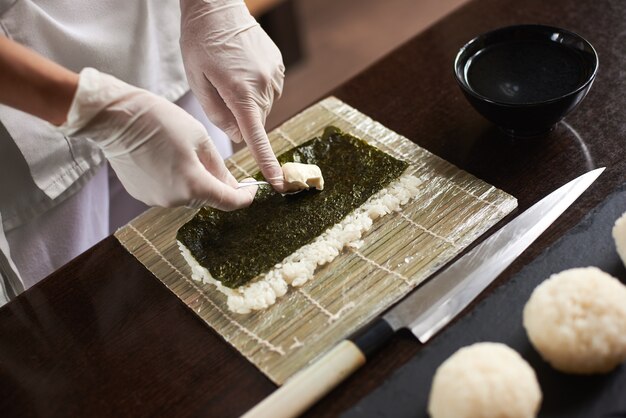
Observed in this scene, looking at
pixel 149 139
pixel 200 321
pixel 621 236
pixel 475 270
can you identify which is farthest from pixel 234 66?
pixel 621 236

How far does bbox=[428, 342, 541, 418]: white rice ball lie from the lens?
91cm

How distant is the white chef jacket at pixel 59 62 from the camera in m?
1.51

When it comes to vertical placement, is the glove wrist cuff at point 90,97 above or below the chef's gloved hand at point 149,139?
above

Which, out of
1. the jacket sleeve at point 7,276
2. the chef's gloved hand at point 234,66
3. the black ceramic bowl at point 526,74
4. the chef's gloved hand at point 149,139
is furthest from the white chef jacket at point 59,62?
the black ceramic bowl at point 526,74

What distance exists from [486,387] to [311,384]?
0.27 metres

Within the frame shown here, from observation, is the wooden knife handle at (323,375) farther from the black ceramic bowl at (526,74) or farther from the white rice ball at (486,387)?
the black ceramic bowl at (526,74)

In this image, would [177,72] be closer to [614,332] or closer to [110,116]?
[110,116]

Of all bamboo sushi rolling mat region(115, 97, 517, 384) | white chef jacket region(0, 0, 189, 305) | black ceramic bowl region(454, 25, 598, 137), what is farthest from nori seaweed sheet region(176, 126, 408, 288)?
white chef jacket region(0, 0, 189, 305)

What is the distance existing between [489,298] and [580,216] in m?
0.26

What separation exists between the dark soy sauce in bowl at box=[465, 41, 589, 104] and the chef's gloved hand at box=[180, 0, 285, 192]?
44 centimetres

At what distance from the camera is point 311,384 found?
1040 mm

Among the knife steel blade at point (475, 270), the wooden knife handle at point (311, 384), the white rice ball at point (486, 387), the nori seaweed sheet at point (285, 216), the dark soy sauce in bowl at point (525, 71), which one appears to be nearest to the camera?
the white rice ball at point (486, 387)

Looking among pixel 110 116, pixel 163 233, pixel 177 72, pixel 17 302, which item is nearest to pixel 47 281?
pixel 17 302

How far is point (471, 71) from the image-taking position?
1471 mm
